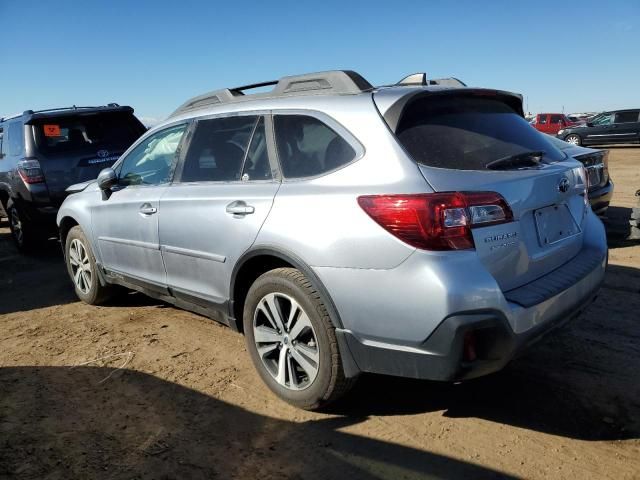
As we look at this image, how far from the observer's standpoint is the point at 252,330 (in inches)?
127

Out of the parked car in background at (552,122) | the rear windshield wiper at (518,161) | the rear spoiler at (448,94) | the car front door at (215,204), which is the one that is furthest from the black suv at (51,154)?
the parked car in background at (552,122)

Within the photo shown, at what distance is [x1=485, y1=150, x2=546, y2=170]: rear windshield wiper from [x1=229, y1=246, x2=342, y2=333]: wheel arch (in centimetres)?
104

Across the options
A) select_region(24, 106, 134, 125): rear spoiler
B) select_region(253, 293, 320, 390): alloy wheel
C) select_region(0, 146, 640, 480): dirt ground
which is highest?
select_region(24, 106, 134, 125): rear spoiler

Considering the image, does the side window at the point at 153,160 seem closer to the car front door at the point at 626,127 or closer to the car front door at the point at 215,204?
the car front door at the point at 215,204

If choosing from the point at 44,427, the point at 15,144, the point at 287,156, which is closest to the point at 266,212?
the point at 287,156

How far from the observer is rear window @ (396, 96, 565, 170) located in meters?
2.58

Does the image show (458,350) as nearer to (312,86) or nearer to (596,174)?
(312,86)

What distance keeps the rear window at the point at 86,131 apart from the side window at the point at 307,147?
5012 millimetres

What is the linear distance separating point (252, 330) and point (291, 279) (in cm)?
57

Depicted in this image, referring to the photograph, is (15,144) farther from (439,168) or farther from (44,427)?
(439,168)

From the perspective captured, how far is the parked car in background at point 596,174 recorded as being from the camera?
A: 6.09 meters

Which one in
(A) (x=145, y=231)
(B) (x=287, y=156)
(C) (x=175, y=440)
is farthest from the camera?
(A) (x=145, y=231)

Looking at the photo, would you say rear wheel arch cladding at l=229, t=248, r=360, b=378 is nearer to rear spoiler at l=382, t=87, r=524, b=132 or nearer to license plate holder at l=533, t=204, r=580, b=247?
rear spoiler at l=382, t=87, r=524, b=132

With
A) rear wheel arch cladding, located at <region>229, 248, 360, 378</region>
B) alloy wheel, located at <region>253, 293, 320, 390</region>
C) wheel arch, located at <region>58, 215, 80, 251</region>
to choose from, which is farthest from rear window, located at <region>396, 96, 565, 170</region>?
wheel arch, located at <region>58, 215, 80, 251</region>
